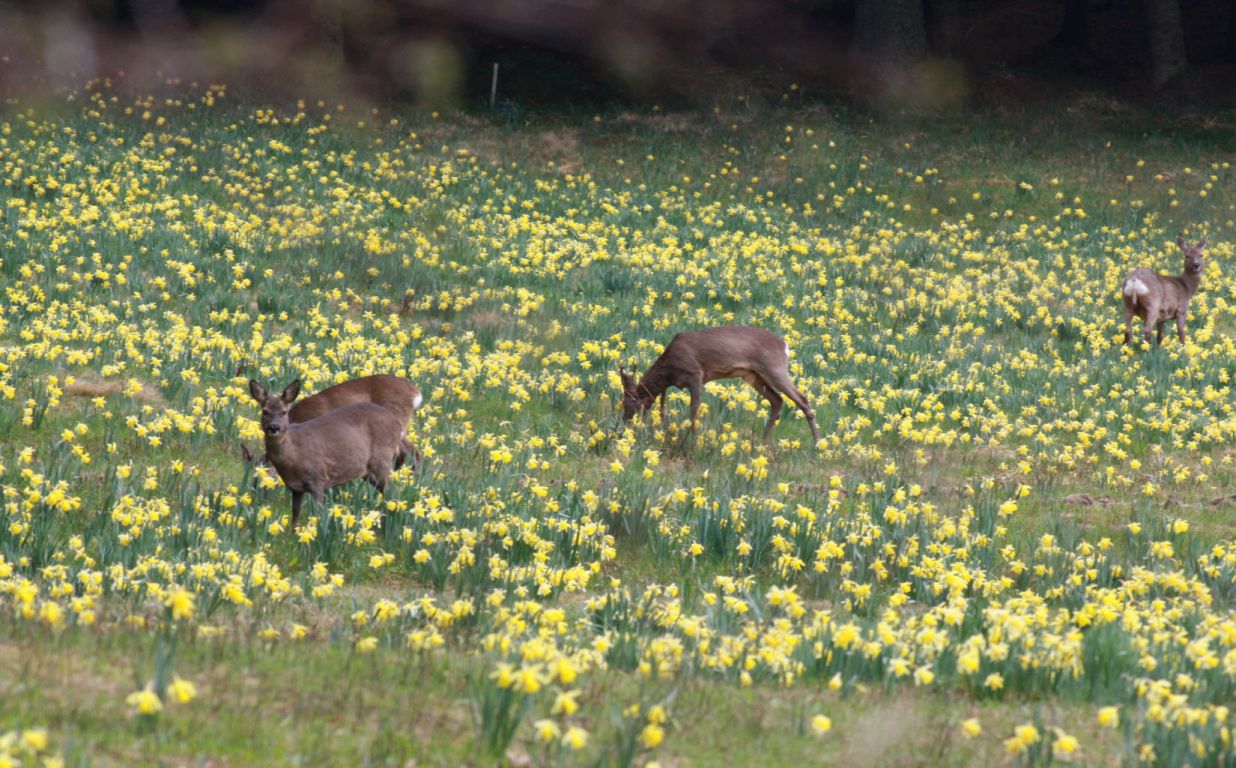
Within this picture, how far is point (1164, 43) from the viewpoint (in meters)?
32.1

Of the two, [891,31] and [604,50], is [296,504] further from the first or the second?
[891,31]

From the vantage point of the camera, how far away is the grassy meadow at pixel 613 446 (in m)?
5.11

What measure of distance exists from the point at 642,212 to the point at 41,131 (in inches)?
405

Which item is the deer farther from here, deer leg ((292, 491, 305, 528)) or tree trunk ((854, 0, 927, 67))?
tree trunk ((854, 0, 927, 67))

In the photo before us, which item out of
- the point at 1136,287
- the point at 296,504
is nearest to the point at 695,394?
the point at 296,504

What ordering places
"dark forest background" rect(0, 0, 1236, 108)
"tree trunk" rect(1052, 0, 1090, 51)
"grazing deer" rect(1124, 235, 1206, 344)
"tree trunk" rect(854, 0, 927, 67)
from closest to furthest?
"grazing deer" rect(1124, 235, 1206, 344) < "dark forest background" rect(0, 0, 1236, 108) < "tree trunk" rect(854, 0, 927, 67) < "tree trunk" rect(1052, 0, 1090, 51)

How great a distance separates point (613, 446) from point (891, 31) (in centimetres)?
2202

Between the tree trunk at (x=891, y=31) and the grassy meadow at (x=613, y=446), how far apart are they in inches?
87.6

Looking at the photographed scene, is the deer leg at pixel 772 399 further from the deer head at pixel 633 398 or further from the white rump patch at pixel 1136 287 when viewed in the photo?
the white rump patch at pixel 1136 287

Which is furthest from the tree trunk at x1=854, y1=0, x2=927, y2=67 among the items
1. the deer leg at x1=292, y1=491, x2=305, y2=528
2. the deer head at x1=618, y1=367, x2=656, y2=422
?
the deer leg at x1=292, y1=491, x2=305, y2=528

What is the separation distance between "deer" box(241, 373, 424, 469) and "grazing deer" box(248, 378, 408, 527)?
0.81 meters

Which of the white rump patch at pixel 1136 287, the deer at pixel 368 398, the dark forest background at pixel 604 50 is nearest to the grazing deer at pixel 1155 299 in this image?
the white rump patch at pixel 1136 287

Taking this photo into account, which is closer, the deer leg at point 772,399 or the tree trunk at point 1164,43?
the deer leg at point 772,399

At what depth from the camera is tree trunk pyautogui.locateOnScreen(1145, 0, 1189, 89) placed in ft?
105
